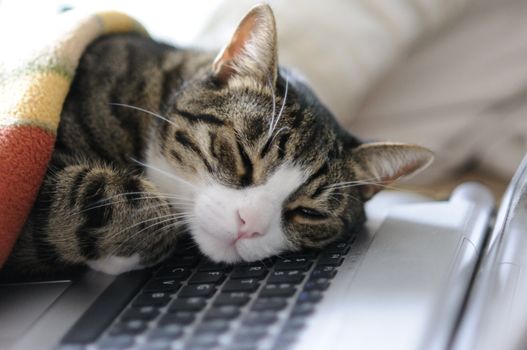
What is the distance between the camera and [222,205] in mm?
923

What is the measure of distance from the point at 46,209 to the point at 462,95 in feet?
3.82

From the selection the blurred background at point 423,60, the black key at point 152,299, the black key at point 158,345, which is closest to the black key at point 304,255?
the black key at point 152,299

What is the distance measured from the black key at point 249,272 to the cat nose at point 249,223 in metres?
0.05

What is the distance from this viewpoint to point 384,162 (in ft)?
3.60

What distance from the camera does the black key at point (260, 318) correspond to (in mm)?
661

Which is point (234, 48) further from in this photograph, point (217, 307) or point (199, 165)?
point (217, 307)

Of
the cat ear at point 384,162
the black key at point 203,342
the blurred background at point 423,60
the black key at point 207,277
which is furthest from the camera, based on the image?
the blurred background at point 423,60

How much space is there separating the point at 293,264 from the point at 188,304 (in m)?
0.20

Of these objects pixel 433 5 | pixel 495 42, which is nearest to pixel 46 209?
pixel 433 5

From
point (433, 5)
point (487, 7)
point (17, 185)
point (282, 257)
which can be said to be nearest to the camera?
point (17, 185)

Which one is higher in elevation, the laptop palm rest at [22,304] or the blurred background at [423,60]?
the blurred background at [423,60]

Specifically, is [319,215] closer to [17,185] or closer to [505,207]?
[505,207]

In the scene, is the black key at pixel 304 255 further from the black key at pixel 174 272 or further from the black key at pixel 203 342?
the black key at pixel 203 342

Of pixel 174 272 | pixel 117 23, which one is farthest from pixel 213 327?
pixel 117 23
